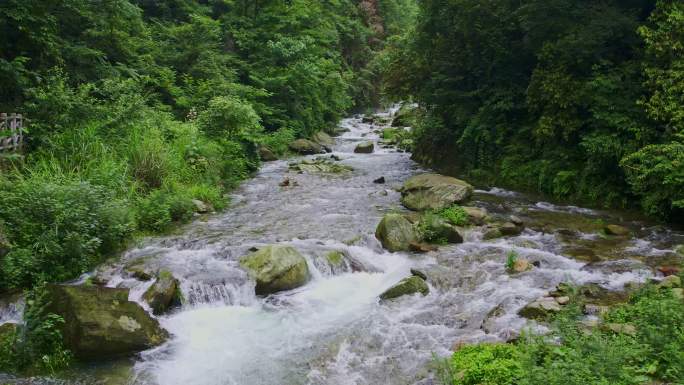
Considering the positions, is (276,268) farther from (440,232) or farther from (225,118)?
(225,118)

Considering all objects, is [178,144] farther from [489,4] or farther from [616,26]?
[616,26]

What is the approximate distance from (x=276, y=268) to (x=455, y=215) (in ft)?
18.6

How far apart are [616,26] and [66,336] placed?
581 inches

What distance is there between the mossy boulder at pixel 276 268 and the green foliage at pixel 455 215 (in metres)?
4.79

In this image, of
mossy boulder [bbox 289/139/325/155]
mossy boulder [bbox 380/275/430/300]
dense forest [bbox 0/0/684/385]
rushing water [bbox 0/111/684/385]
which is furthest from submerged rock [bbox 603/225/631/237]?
mossy boulder [bbox 289/139/325/155]

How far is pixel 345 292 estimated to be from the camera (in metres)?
9.20

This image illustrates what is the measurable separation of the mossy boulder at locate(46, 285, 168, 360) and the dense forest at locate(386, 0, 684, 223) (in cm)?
1118

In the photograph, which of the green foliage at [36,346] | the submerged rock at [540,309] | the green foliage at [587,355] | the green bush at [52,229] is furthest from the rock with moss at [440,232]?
the green foliage at [36,346]

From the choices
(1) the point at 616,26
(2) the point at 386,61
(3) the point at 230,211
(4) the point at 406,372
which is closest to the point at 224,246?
(3) the point at 230,211

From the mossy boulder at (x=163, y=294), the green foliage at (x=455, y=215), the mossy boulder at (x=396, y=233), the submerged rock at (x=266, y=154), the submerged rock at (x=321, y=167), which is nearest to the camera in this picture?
the mossy boulder at (x=163, y=294)

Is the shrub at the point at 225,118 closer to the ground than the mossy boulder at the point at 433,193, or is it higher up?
higher up

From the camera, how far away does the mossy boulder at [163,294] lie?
26.3 ft

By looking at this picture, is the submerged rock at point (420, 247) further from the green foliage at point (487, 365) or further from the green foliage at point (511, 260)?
the green foliage at point (487, 365)

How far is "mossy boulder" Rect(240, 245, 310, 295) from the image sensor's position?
893 cm
